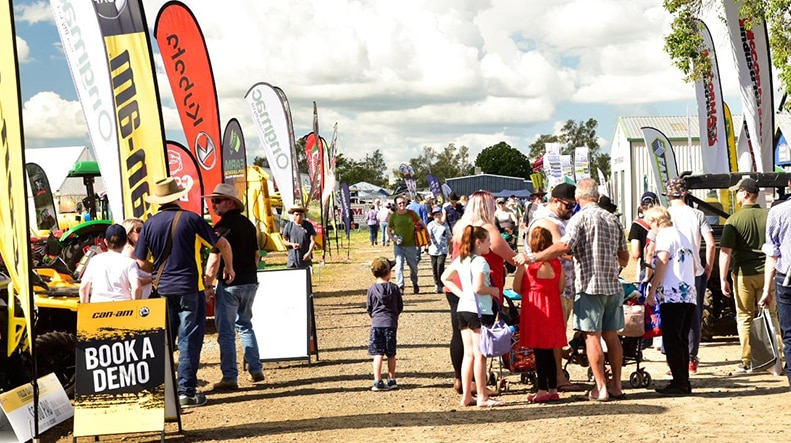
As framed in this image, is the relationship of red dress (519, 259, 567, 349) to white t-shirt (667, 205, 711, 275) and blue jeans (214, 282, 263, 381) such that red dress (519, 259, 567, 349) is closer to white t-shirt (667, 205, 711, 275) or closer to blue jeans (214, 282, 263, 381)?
white t-shirt (667, 205, 711, 275)

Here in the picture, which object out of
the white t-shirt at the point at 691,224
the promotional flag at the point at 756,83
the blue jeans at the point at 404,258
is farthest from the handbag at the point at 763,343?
the blue jeans at the point at 404,258

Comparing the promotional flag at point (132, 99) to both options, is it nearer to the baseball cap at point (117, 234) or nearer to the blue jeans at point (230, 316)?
the blue jeans at point (230, 316)

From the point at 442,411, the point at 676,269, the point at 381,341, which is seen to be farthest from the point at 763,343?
the point at 381,341

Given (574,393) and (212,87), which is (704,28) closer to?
(212,87)

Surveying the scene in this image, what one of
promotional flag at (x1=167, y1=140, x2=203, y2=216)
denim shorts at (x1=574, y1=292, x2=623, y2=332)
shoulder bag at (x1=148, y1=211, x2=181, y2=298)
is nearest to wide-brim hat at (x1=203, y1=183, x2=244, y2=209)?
shoulder bag at (x1=148, y1=211, x2=181, y2=298)

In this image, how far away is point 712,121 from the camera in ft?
56.7

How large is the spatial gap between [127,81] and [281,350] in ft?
11.1

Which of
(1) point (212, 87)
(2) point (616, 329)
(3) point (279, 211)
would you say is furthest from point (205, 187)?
(3) point (279, 211)

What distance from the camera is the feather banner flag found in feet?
56.5

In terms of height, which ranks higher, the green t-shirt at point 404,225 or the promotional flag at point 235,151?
the promotional flag at point 235,151

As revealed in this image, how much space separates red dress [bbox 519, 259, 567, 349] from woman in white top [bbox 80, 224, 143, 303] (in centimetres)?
322

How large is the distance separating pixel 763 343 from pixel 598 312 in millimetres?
2032

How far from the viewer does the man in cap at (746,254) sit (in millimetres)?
9602

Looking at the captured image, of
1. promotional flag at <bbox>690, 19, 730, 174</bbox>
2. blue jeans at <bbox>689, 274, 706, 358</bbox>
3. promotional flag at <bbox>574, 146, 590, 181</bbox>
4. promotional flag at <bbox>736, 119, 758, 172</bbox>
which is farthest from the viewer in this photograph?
promotional flag at <bbox>574, 146, 590, 181</bbox>
